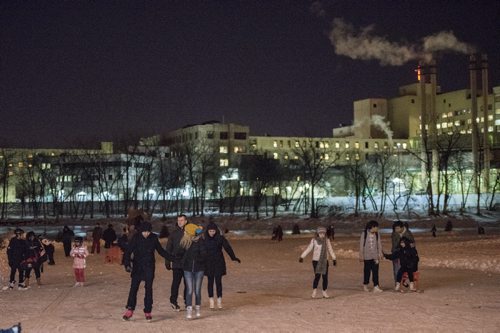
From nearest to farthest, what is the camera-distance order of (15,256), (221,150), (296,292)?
(296,292) < (15,256) < (221,150)

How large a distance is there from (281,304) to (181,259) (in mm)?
2818

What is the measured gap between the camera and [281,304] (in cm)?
1560

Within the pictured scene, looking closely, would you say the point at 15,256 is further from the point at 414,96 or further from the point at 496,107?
the point at 414,96

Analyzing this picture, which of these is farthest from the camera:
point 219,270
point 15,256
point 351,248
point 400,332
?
point 351,248

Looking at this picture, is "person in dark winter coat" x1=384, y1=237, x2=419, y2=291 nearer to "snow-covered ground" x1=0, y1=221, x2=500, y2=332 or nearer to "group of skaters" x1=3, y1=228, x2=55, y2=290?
"snow-covered ground" x1=0, y1=221, x2=500, y2=332

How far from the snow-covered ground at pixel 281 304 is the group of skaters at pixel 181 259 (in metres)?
0.40

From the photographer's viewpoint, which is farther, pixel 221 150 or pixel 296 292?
pixel 221 150

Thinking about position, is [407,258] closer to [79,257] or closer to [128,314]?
[128,314]

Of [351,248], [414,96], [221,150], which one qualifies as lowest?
[351,248]

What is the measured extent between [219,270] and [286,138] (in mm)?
154329

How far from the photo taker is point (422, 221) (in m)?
69.0

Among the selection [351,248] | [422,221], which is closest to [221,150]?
[422,221]

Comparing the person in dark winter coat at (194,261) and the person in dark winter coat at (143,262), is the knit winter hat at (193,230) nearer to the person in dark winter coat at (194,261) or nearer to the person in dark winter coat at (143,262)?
the person in dark winter coat at (194,261)

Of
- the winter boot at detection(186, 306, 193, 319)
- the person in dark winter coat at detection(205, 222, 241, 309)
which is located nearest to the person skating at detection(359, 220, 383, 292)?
the person in dark winter coat at detection(205, 222, 241, 309)
